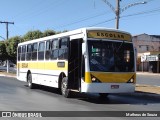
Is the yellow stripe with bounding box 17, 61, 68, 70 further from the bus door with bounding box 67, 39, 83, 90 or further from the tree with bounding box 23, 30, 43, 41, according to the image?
the tree with bounding box 23, 30, 43, 41

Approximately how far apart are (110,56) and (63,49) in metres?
2.94

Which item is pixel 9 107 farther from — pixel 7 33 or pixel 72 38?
pixel 7 33

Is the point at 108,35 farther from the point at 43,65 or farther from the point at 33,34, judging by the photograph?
the point at 33,34

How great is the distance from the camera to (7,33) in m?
66.8

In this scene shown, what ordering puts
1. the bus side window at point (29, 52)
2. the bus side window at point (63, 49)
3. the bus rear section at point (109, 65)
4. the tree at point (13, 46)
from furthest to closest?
the tree at point (13, 46)
the bus side window at point (29, 52)
the bus side window at point (63, 49)
the bus rear section at point (109, 65)

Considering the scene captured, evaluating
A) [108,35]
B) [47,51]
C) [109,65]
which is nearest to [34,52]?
[47,51]

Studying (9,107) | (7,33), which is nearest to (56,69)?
(9,107)

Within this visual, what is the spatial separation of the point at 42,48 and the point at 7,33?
45777mm

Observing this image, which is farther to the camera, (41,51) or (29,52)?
(29,52)

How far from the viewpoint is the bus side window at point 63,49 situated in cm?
1839

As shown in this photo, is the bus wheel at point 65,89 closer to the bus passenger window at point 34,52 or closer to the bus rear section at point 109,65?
the bus rear section at point 109,65

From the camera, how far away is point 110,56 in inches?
654

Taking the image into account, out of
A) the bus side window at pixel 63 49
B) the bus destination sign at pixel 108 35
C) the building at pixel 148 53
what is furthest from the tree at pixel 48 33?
the bus destination sign at pixel 108 35

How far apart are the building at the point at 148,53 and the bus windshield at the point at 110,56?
50.2m
